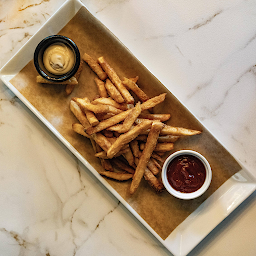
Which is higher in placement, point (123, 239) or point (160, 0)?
point (160, 0)

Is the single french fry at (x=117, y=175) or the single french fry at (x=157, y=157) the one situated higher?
the single french fry at (x=117, y=175)

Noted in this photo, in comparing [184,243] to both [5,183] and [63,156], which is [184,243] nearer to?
[63,156]

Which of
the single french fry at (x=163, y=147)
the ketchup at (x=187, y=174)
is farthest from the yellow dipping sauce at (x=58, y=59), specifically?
the ketchup at (x=187, y=174)

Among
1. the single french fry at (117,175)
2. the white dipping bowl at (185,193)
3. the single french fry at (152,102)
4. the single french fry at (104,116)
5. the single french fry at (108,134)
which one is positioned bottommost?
the white dipping bowl at (185,193)

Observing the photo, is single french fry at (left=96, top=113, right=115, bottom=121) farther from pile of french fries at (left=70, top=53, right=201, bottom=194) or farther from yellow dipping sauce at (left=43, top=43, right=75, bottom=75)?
yellow dipping sauce at (left=43, top=43, right=75, bottom=75)

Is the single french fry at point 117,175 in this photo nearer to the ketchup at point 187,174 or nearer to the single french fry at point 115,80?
the ketchup at point 187,174

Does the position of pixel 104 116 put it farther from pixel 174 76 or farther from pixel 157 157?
pixel 174 76

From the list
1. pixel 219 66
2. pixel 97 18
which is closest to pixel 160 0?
pixel 97 18
